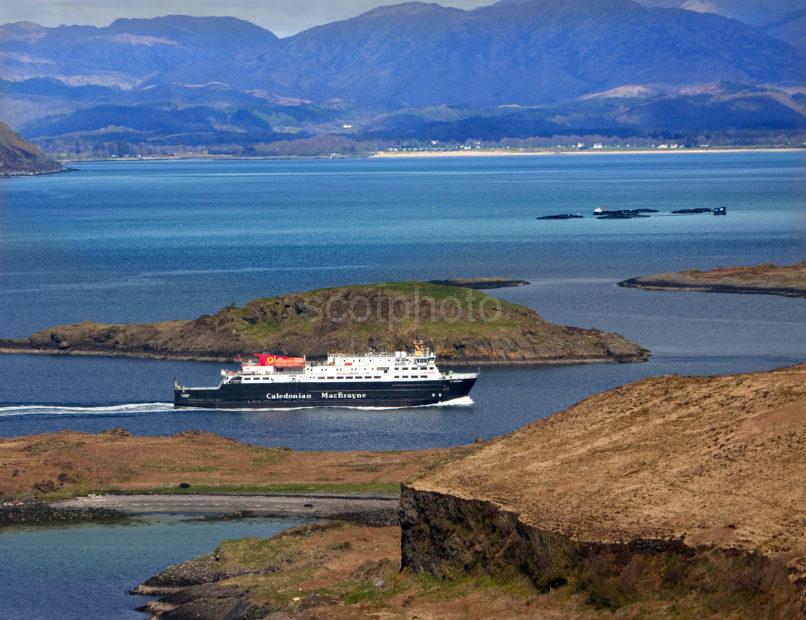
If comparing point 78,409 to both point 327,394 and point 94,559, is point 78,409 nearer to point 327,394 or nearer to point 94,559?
point 327,394

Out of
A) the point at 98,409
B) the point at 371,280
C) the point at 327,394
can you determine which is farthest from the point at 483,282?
the point at 98,409

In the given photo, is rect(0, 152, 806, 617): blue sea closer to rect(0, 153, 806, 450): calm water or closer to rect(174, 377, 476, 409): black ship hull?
rect(0, 153, 806, 450): calm water

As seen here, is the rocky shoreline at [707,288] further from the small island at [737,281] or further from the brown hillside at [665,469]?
the brown hillside at [665,469]

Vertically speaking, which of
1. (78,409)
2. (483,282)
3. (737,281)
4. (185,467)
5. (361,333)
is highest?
(737,281)

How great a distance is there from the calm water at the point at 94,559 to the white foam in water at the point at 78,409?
2811cm

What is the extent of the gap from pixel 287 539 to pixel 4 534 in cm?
1066

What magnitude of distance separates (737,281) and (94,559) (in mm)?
91970

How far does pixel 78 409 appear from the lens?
8138 cm

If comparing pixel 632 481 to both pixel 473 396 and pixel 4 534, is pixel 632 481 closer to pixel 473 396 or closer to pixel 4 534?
pixel 4 534

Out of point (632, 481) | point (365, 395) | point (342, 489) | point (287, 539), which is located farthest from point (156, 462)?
point (632, 481)

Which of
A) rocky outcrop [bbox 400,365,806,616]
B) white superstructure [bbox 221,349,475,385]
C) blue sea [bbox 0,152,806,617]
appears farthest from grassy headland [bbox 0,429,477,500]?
white superstructure [bbox 221,349,475,385]

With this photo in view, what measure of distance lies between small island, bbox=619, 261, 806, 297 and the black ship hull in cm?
4972

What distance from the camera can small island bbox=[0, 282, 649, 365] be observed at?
97062 millimetres

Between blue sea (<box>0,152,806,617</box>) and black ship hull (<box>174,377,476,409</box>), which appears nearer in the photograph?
blue sea (<box>0,152,806,617</box>)
